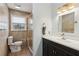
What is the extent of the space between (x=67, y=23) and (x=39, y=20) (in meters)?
0.99

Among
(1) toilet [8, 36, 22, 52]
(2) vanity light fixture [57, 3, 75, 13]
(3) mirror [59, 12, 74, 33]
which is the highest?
(2) vanity light fixture [57, 3, 75, 13]

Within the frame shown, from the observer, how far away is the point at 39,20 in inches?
129

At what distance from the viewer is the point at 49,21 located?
335 centimetres

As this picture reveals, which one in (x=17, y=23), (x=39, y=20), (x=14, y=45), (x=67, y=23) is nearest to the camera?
(x=67, y=23)

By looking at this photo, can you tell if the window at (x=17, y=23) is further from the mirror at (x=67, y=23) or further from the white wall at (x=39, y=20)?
the mirror at (x=67, y=23)

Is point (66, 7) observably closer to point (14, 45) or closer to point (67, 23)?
point (67, 23)

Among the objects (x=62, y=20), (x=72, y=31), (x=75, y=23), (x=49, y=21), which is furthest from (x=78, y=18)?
(x=49, y=21)

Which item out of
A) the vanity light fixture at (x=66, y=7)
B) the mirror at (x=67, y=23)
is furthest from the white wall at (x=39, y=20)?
the mirror at (x=67, y=23)

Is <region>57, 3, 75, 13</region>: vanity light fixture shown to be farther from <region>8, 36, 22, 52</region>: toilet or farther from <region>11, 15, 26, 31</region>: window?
<region>8, 36, 22, 52</region>: toilet

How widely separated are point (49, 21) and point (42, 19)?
0.22 meters

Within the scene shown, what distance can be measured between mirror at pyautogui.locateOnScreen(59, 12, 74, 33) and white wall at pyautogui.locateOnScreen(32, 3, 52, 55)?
22.8 inches

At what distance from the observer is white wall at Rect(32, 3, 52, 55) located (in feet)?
10.8

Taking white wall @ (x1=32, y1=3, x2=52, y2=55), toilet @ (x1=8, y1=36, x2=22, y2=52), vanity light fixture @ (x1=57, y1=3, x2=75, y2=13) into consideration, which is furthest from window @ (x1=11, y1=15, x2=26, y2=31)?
vanity light fixture @ (x1=57, y1=3, x2=75, y2=13)

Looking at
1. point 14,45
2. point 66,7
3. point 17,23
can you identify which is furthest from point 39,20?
point 14,45
